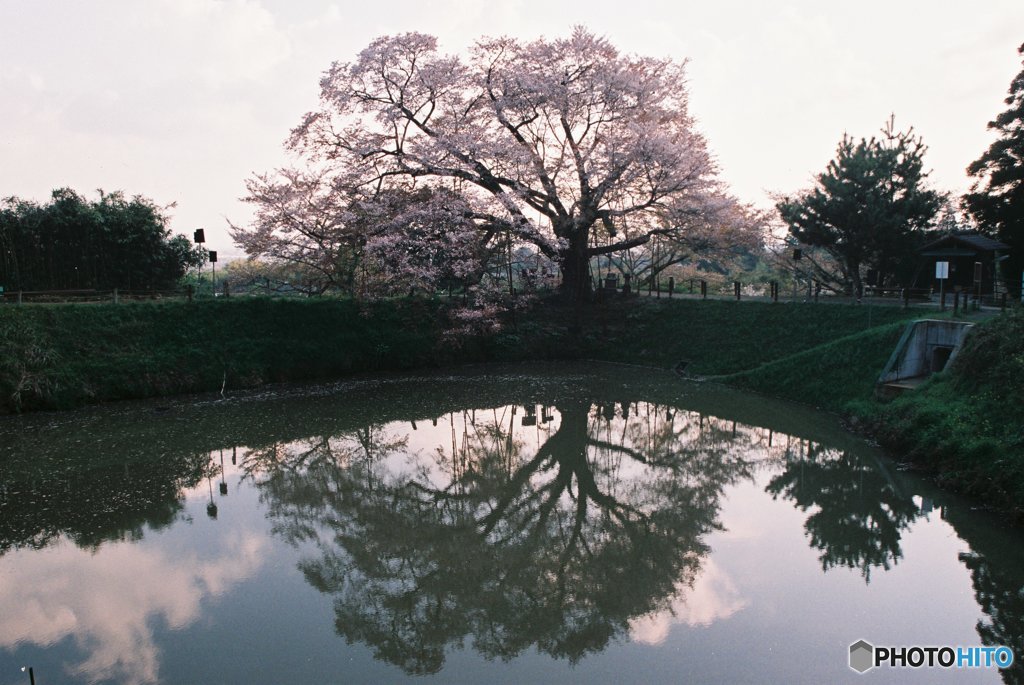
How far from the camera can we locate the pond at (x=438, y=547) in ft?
24.0

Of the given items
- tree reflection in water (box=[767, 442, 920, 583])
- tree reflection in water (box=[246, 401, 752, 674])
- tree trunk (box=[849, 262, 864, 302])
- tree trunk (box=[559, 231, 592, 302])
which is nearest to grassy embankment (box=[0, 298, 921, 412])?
tree trunk (box=[559, 231, 592, 302])

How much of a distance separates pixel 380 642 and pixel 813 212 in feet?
80.3

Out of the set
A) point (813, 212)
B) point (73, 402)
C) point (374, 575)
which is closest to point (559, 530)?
point (374, 575)

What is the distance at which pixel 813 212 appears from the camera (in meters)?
26.9

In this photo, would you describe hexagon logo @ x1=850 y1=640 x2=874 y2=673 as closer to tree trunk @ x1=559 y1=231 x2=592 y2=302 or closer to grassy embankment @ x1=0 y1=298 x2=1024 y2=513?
grassy embankment @ x1=0 y1=298 x2=1024 y2=513

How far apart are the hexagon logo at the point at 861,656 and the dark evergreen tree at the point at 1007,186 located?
794 inches

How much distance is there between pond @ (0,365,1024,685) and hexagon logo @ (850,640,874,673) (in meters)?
0.09

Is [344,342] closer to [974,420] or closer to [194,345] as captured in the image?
[194,345]

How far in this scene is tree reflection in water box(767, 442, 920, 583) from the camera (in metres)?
10.0

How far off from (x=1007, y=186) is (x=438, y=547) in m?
24.4

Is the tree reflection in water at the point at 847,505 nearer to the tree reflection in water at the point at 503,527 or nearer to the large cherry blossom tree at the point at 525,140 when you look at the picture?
the tree reflection in water at the point at 503,527

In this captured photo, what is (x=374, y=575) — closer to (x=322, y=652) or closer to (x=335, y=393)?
(x=322, y=652)

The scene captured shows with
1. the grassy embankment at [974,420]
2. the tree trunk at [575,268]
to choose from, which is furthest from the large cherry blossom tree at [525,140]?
the grassy embankment at [974,420]

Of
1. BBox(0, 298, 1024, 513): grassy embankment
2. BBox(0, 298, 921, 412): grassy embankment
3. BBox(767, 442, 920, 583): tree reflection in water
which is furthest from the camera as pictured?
BBox(0, 298, 921, 412): grassy embankment
